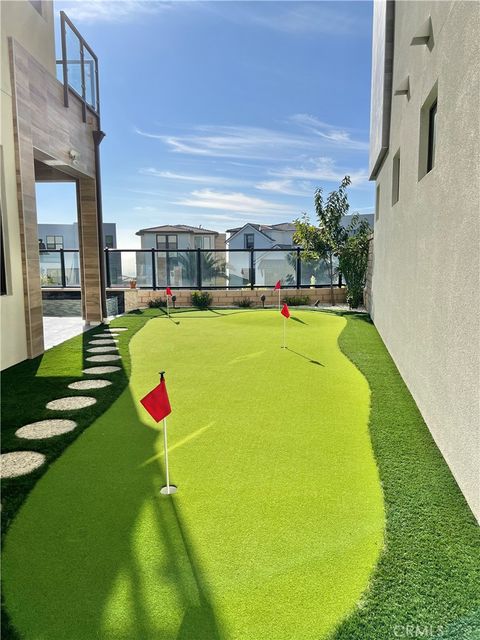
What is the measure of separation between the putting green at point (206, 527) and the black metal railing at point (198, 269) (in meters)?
12.9

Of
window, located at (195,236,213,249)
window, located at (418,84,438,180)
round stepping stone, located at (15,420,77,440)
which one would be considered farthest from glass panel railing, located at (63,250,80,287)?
window, located at (418,84,438,180)

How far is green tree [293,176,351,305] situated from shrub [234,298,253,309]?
2.78 metres

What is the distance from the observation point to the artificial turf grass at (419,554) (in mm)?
2100

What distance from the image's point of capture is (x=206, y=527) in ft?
9.62

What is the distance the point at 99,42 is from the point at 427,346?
1164 centimetres

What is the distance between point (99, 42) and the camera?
38.5ft

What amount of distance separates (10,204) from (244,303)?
1065cm

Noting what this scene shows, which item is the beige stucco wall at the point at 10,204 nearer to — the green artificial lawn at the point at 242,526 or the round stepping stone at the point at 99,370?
the round stepping stone at the point at 99,370

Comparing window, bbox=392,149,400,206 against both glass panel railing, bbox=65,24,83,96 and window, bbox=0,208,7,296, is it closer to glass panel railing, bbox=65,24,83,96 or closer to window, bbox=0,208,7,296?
window, bbox=0,208,7,296

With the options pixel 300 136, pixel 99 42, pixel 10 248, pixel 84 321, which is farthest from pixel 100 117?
pixel 300 136

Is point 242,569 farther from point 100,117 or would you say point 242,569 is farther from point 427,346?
point 100,117

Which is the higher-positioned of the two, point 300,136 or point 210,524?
point 300,136

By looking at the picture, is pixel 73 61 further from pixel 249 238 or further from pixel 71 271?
pixel 249 238

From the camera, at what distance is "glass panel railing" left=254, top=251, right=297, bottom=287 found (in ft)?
60.8
